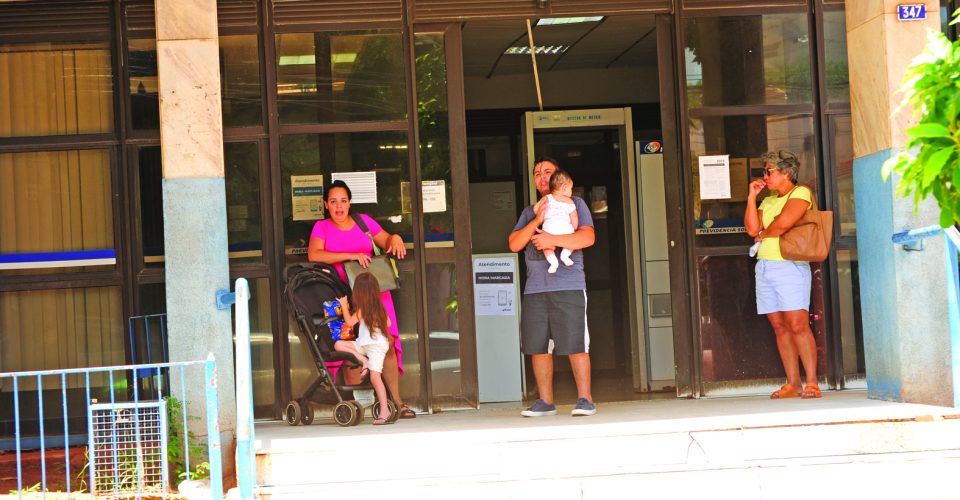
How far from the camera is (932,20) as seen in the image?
24.6 feet

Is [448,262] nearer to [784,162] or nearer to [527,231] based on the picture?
[527,231]

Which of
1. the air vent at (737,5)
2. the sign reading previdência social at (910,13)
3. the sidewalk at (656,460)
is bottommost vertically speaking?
the sidewalk at (656,460)

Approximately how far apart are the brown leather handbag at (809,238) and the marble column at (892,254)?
0.23 metres

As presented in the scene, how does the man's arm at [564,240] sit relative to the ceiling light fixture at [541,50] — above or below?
below

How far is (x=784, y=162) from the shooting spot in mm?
7918

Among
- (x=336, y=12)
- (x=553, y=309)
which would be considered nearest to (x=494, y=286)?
(x=553, y=309)

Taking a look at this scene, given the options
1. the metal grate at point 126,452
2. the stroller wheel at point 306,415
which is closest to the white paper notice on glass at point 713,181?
the stroller wheel at point 306,415

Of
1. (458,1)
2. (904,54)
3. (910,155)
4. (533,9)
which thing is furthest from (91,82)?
(910,155)

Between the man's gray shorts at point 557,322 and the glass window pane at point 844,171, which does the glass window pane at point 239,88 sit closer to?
the man's gray shorts at point 557,322

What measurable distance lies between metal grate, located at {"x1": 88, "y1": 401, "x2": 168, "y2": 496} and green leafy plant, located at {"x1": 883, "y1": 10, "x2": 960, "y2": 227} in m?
4.44

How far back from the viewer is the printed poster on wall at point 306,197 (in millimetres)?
8078

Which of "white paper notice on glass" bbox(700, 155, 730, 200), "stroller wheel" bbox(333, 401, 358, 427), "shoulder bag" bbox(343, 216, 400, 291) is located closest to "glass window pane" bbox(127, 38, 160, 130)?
"shoulder bag" bbox(343, 216, 400, 291)

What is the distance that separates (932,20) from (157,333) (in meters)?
5.65

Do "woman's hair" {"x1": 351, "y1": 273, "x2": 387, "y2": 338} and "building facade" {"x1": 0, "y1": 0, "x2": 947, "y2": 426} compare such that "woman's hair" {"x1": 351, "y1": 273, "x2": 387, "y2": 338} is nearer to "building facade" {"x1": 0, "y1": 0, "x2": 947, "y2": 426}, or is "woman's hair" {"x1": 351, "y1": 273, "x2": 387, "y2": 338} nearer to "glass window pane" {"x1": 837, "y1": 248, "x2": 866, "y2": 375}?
"building facade" {"x1": 0, "y1": 0, "x2": 947, "y2": 426}
